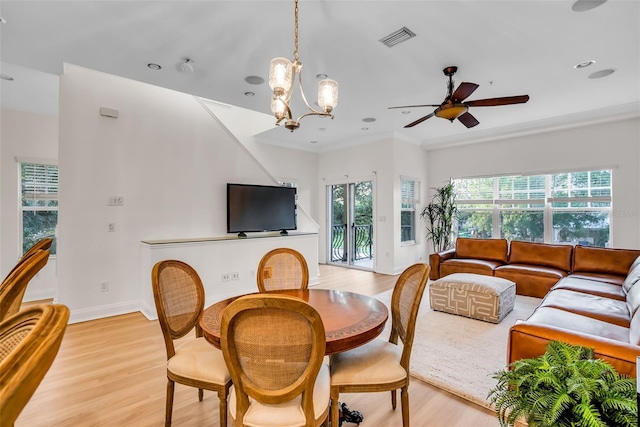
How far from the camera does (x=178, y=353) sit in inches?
71.1

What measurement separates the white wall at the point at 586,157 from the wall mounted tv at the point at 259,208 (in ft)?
12.5

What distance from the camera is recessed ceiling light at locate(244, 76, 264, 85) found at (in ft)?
11.6

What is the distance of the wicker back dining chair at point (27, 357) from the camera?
1.79ft

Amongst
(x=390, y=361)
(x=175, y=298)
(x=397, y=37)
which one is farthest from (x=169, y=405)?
(x=397, y=37)

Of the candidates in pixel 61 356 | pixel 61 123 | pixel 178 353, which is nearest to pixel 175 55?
pixel 61 123

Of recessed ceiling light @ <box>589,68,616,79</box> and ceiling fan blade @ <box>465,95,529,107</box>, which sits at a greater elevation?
recessed ceiling light @ <box>589,68,616,79</box>

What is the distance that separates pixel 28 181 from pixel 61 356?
3.08 metres

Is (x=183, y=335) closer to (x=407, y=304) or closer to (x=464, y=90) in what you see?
(x=407, y=304)

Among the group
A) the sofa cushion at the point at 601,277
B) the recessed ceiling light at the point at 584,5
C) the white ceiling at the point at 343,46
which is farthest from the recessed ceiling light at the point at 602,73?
the sofa cushion at the point at 601,277

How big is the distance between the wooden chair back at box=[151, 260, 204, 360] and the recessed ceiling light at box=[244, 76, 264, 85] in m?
2.41

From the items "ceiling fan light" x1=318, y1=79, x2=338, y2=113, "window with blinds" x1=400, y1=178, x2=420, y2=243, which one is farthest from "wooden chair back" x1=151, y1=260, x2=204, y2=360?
"window with blinds" x1=400, y1=178, x2=420, y2=243

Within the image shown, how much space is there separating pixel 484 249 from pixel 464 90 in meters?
3.11

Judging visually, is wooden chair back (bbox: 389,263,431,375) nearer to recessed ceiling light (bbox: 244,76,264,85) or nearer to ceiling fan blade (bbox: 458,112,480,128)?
ceiling fan blade (bbox: 458,112,480,128)

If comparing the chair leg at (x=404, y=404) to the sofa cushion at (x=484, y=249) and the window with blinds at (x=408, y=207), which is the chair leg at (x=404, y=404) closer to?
the sofa cushion at (x=484, y=249)
